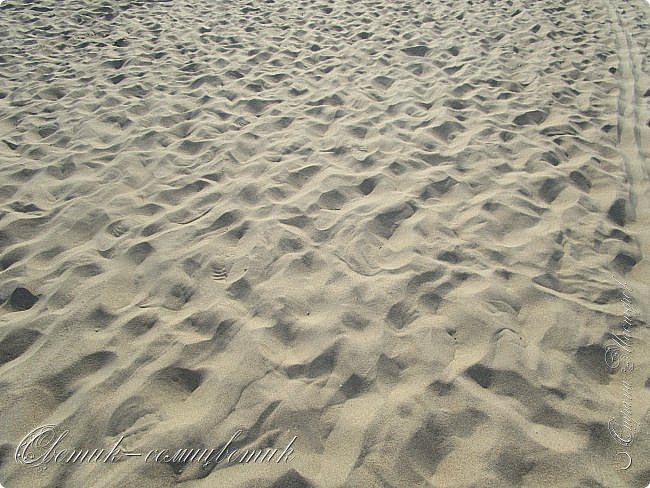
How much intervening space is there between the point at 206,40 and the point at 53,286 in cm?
408

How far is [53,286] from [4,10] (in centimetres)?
609

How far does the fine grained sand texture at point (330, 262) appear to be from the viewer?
1.84 meters

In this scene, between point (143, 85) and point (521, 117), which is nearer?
point (521, 117)

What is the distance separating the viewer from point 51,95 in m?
4.40

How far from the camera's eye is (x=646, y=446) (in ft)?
5.88

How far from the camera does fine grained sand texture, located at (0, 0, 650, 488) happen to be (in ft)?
6.05

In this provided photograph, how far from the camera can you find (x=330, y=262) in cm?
262

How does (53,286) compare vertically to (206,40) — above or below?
below

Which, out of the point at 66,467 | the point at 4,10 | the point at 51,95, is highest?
the point at 4,10

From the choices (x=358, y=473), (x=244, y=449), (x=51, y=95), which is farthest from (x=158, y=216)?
(x=51, y=95)

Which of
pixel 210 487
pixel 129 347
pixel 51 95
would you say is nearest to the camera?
pixel 210 487

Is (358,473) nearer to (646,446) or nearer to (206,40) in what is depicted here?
(646,446)

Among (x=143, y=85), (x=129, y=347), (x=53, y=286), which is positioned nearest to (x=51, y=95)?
(x=143, y=85)

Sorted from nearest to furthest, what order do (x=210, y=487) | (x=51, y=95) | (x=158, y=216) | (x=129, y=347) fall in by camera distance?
(x=210, y=487) → (x=129, y=347) → (x=158, y=216) → (x=51, y=95)
